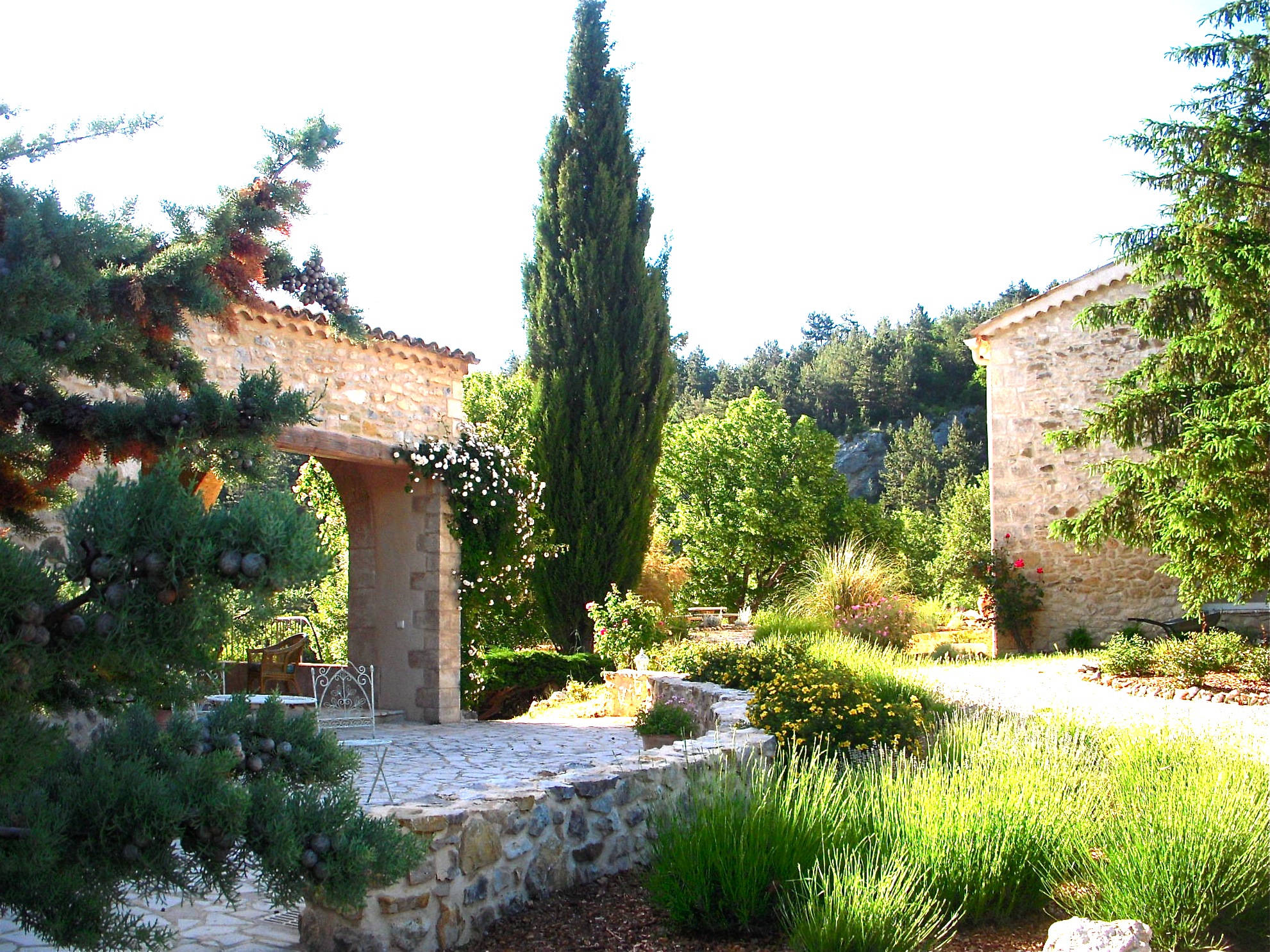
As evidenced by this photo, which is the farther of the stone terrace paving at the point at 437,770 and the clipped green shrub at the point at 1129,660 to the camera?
the clipped green shrub at the point at 1129,660

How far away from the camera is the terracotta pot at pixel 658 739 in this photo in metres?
6.65

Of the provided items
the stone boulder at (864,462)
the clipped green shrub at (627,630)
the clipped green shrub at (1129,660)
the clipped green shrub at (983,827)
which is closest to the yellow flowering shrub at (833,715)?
the clipped green shrub at (983,827)

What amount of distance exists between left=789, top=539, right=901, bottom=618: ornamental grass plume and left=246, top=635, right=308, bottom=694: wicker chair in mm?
5978

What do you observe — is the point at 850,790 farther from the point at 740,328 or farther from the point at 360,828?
the point at 740,328

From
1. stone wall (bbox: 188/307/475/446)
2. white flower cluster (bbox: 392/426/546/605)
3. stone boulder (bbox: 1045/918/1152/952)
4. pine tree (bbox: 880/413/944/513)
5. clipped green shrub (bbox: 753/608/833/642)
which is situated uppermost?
pine tree (bbox: 880/413/944/513)

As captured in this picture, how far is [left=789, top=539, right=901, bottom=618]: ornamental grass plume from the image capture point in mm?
12992

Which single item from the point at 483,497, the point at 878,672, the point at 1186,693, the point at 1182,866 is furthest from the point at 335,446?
the point at 1186,693

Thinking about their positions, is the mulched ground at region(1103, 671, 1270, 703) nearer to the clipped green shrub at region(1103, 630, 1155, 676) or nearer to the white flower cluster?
the clipped green shrub at region(1103, 630, 1155, 676)

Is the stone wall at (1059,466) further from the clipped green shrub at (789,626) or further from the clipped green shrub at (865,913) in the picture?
the clipped green shrub at (865,913)

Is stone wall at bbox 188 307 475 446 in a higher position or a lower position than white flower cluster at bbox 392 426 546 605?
higher

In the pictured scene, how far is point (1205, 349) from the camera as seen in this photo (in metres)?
10.1

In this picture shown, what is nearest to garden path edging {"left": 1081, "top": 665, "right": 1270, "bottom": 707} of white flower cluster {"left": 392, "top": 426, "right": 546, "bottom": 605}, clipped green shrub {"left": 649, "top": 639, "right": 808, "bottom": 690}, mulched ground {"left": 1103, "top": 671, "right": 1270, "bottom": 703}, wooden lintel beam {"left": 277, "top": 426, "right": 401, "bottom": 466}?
mulched ground {"left": 1103, "top": 671, "right": 1270, "bottom": 703}

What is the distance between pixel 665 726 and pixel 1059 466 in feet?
30.9

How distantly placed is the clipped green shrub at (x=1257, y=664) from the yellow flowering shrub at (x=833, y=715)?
4.62m
